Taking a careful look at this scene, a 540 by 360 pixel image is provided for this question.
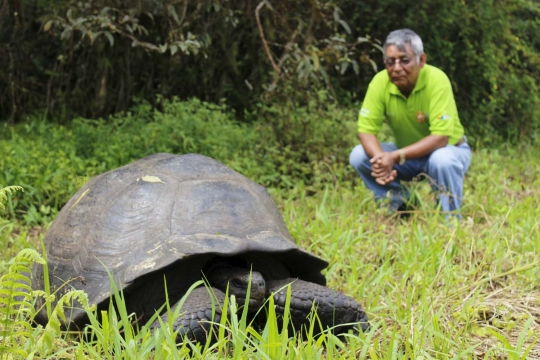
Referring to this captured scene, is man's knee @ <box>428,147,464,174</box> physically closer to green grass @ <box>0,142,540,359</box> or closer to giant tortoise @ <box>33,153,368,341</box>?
green grass @ <box>0,142,540,359</box>

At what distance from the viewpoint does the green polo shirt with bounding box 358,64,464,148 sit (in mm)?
4281

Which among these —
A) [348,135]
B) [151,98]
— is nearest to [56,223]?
[348,135]

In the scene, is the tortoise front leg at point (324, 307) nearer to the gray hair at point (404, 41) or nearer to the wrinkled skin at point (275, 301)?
the wrinkled skin at point (275, 301)

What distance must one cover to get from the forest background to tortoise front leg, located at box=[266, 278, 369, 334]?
0.13 meters

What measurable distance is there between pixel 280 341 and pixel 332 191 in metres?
2.82

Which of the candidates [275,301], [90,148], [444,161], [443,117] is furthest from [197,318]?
[90,148]

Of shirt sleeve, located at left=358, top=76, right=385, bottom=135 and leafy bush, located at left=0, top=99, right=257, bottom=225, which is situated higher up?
shirt sleeve, located at left=358, top=76, right=385, bottom=135

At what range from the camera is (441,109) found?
4.27 metres

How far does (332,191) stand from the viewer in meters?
4.74

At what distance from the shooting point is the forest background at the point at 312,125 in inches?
110

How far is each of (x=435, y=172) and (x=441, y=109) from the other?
1.27ft

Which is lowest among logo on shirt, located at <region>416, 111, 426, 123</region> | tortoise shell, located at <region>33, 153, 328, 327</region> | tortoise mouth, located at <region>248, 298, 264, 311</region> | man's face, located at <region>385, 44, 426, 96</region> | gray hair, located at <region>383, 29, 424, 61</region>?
tortoise mouth, located at <region>248, 298, 264, 311</region>

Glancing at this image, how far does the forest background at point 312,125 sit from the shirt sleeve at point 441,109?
474 millimetres

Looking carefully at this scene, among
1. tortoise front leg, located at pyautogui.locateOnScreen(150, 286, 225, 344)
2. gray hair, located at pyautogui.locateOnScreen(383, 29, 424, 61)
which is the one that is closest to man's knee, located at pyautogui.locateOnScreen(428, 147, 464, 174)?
gray hair, located at pyautogui.locateOnScreen(383, 29, 424, 61)
